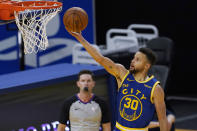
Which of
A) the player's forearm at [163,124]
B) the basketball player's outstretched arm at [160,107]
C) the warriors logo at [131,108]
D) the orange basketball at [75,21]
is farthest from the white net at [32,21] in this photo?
the player's forearm at [163,124]

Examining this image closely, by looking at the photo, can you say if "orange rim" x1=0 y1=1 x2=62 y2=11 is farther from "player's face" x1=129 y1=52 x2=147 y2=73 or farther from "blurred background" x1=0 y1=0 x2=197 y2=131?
"blurred background" x1=0 y1=0 x2=197 y2=131

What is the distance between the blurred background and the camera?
681cm

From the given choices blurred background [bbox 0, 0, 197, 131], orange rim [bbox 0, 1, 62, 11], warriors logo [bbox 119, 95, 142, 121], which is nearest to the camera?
orange rim [bbox 0, 1, 62, 11]

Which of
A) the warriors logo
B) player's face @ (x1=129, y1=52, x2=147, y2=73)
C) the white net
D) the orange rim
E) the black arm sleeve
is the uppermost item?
the orange rim

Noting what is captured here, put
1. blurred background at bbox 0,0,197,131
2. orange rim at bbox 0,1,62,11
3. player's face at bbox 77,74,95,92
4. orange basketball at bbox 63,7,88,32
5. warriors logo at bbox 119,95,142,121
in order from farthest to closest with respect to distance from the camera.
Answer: blurred background at bbox 0,0,197,131
player's face at bbox 77,74,95,92
warriors logo at bbox 119,95,142,121
orange basketball at bbox 63,7,88,32
orange rim at bbox 0,1,62,11

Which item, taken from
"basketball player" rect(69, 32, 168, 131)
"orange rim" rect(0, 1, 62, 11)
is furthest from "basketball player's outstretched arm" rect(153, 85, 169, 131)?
"orange rim" rect(0, 1, 62, 11)

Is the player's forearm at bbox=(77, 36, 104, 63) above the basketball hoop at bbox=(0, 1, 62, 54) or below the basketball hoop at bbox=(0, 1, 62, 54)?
below

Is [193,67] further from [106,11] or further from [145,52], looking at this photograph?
[145,52]

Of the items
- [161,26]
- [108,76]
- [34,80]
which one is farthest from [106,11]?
[34,80]

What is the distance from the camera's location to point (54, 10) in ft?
18.3

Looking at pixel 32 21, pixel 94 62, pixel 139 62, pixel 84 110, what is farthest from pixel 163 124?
pixel 94 62

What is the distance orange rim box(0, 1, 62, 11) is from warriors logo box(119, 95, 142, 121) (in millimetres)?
1275

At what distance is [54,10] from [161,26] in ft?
21.5

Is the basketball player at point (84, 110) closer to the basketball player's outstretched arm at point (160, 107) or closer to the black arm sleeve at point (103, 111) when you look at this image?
the black arm sleeve at point (103, 111)
